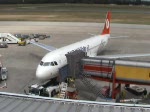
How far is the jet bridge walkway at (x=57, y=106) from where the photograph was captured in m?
13.6

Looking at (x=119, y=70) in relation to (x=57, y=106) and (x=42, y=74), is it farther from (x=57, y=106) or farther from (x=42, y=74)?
(x=57, y=106)

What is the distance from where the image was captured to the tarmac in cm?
3737

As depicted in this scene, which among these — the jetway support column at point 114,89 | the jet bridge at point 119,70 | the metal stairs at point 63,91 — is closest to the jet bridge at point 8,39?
the metal stairs at point 63,91

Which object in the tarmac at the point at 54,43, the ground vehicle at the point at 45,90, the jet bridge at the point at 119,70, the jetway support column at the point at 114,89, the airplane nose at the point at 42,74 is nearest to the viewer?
the jet bridge at the point at 119,70

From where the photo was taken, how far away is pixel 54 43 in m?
58.3

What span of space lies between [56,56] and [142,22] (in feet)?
183

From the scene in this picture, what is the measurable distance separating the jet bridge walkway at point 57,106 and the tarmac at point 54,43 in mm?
16317

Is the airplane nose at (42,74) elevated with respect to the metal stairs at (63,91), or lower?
elevated

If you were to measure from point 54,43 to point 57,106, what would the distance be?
44.6 meters

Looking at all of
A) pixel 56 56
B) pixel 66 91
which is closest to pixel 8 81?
pixel 56 56

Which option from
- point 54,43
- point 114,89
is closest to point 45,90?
point 114,89

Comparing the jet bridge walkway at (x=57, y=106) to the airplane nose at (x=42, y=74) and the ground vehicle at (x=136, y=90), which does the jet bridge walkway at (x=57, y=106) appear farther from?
the ground vehicle at (x=136, y=90)

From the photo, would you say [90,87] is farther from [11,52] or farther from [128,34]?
[128,34]

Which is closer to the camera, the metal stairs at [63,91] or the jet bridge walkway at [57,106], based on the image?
the jet bridge walkway at [57,106]
